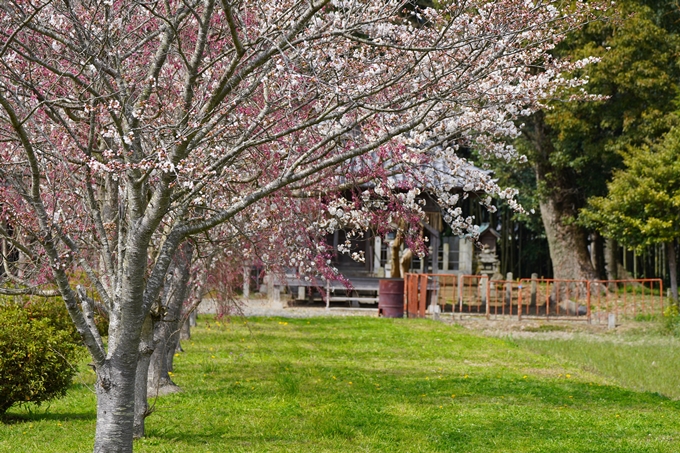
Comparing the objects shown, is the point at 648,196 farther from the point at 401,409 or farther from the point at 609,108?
the point at 401,409

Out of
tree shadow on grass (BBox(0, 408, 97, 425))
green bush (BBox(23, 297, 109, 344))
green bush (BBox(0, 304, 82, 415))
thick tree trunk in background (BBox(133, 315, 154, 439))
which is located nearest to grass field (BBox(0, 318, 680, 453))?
tree shadow on grass (BBox(0, 408, 97, 425))

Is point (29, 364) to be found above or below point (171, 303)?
below

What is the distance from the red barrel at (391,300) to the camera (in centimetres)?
2375

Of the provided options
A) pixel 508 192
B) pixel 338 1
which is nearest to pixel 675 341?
pixel 508 192

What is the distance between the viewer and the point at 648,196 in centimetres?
2375

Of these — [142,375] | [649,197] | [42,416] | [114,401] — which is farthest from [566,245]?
[114,401]

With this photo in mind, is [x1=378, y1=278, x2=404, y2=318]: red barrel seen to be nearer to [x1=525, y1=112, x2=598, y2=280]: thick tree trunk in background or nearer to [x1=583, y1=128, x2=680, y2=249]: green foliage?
[x1=583, y1=128, x2=680, y2=249]: green foliage

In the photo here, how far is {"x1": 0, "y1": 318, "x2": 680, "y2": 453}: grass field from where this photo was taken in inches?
327

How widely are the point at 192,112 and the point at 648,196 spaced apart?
19.9 meters

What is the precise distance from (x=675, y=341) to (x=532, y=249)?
25.7 m

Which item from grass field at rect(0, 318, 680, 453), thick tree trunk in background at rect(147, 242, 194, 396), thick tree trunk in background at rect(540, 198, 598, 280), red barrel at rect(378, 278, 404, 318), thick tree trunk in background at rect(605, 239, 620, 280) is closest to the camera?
grass field at rect(0, 318, 680, 453)

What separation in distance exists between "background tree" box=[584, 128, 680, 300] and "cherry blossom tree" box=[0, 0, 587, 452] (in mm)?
16207

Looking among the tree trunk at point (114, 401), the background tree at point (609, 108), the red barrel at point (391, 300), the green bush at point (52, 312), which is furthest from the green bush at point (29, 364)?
the background tree at point (609, 108)

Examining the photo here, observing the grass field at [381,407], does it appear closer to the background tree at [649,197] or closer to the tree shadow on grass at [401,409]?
the tree shadow on grass at [401,409]
